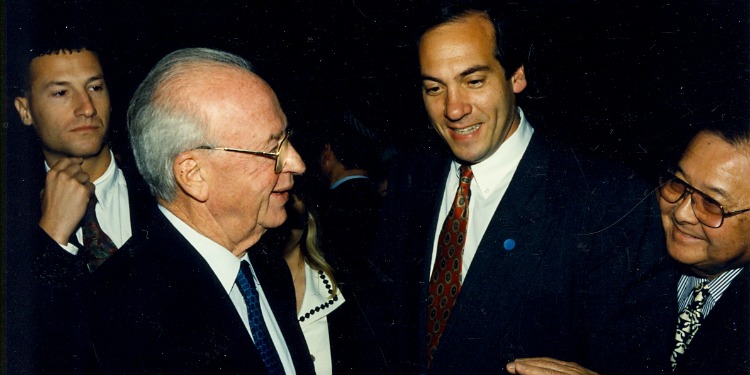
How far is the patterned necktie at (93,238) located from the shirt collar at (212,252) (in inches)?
38.9

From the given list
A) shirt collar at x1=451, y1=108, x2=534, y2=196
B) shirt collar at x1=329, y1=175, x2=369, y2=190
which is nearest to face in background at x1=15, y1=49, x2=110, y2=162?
shirt collar at x1=329, y1=175, x2=369, y2=190

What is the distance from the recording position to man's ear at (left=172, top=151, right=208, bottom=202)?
4.88ft

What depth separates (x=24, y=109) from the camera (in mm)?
2332

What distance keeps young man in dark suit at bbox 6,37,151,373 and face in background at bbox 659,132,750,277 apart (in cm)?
231

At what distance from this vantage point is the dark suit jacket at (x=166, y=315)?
4.22 ft

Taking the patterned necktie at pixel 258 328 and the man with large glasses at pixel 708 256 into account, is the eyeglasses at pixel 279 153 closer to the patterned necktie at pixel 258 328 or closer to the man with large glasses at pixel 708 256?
the patterned necktie at pixel 258 328

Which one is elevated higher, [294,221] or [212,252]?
[294,221]

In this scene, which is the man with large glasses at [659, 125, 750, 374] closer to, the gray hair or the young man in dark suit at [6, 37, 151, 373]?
the gray hair

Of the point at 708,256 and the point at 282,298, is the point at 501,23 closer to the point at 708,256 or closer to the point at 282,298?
the point at 708,256

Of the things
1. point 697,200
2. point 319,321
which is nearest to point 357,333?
point 319,321

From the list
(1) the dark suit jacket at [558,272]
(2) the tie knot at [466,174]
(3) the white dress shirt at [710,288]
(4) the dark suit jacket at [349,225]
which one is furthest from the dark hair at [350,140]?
(3) the white dress shirt at [710,288]

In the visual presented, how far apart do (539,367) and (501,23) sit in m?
1.36

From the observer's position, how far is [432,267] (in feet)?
7.16

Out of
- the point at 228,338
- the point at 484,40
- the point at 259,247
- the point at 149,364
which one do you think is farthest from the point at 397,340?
the point at 484,40
